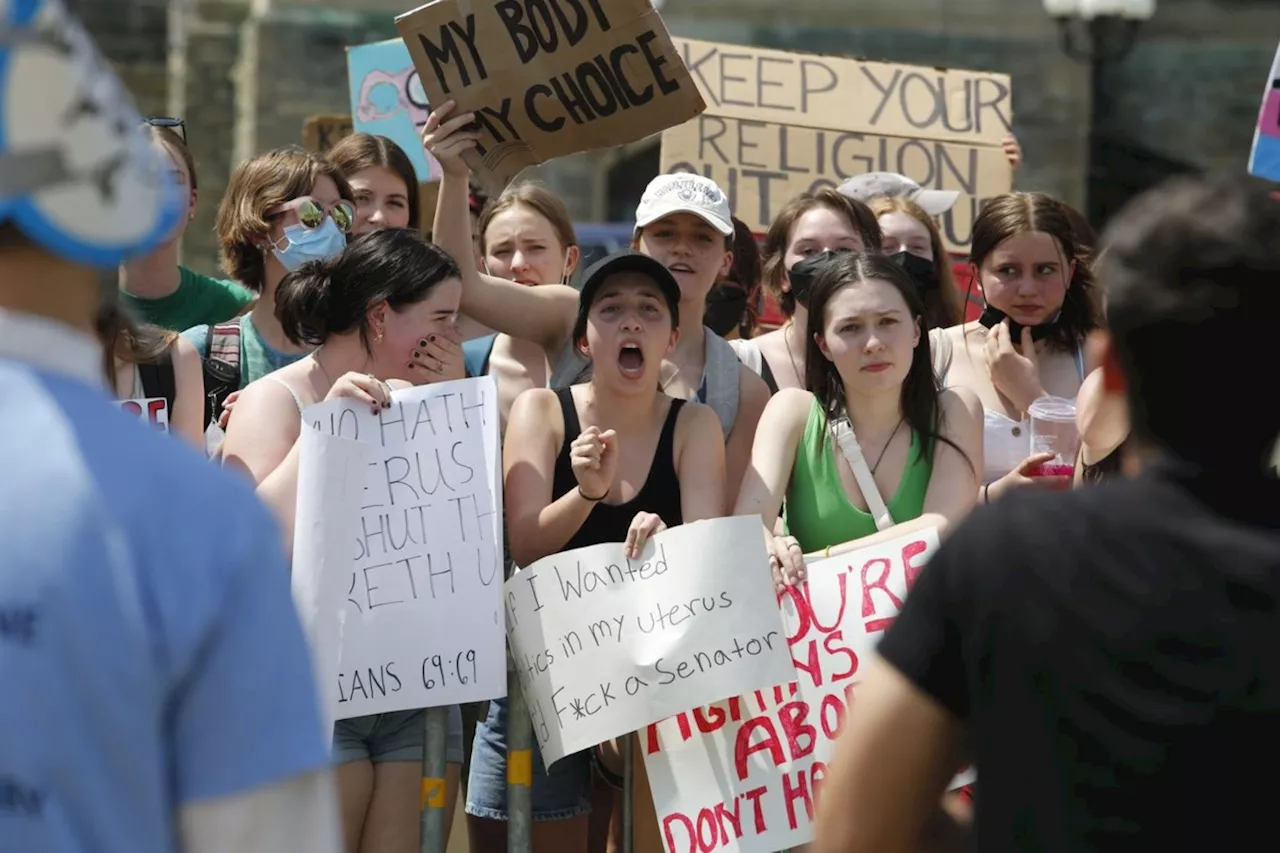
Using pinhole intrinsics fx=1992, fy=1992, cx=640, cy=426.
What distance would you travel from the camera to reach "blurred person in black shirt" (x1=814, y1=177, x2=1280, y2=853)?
1838mm

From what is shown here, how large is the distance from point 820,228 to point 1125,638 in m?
3.65

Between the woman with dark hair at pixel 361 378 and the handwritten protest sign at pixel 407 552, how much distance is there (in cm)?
8

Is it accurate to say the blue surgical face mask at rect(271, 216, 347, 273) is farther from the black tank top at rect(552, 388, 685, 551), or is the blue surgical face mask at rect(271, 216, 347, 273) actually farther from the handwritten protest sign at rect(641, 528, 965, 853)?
the handwritten protest sign at rect(641, 528, 965, 853)

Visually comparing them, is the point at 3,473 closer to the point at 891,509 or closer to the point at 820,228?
the point at 891,509

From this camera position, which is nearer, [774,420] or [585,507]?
[585,507]

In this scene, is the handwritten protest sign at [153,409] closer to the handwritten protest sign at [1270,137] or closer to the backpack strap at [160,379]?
the backpack strap at [160,379]

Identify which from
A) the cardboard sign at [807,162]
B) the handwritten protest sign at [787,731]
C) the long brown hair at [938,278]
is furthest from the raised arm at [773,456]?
the cardboard sign at [807,162]

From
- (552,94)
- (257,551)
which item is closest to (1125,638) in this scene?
(257,551)

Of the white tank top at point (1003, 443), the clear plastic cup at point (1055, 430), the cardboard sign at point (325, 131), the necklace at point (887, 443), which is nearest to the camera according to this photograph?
the necklace at point (887, 443)

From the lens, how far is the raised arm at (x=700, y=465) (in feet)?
14.7

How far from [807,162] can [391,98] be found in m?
1.51

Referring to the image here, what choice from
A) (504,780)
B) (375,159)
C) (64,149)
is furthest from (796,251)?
(64,149)

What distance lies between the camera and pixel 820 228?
5.43 m

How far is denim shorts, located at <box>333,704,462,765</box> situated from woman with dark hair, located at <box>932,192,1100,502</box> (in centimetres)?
164
